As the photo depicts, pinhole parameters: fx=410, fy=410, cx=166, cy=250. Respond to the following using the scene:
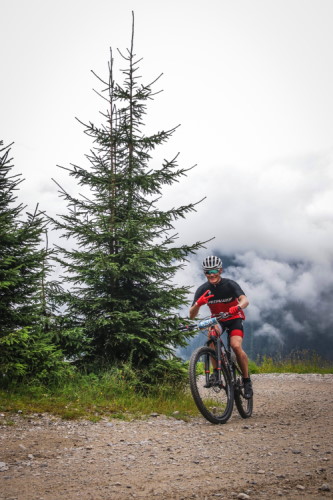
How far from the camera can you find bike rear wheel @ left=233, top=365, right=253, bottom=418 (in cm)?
698

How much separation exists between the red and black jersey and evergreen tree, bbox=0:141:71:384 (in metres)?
2.93

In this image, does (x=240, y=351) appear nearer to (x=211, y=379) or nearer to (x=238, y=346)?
(x=238, y=346)

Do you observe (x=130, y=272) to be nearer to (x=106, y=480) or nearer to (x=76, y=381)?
(x=76, y=381)

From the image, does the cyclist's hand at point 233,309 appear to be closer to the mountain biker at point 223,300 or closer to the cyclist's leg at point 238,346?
the mountain biker at point 223,300

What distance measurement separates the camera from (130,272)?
902 centimetres

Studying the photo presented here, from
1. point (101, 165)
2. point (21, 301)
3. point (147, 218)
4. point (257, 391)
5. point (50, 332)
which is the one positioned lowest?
point (257, 391)

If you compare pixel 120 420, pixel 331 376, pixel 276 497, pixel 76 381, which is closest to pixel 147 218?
pixel 76 381

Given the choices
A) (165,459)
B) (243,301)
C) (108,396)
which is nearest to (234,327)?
(243,301)

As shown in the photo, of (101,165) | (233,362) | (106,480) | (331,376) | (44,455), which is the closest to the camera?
(106,480)

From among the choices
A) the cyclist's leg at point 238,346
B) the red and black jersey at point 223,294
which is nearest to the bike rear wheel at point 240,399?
the cyclist's leg at point 238,346

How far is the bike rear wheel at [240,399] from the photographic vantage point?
6.98 metres

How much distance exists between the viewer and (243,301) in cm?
688

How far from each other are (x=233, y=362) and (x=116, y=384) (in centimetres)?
230

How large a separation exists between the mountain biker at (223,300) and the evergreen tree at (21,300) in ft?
9.30
